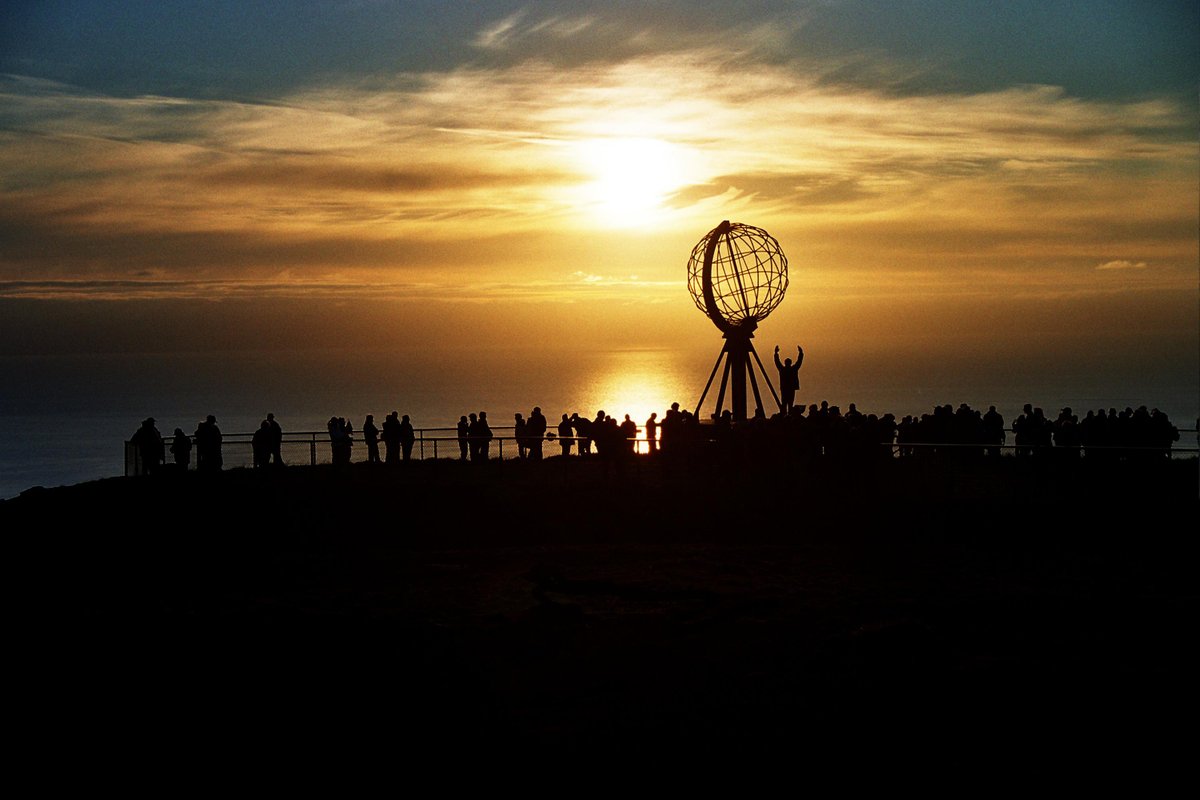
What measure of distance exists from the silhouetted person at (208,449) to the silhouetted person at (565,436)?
751cm

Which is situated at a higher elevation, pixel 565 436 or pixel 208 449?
pixel 208 449

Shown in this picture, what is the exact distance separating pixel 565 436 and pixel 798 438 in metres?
5.22

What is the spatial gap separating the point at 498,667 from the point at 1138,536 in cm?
1053

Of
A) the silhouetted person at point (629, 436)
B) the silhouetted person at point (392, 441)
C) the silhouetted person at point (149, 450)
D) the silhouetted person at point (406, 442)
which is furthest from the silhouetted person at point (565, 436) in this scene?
the silhouetted person at point (149, 450)

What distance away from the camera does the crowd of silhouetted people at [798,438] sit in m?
20.2

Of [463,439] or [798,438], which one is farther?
[463,439]

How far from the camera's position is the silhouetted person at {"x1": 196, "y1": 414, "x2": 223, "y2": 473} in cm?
2483

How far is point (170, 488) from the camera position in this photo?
2278cm

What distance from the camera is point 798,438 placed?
21.4 metres

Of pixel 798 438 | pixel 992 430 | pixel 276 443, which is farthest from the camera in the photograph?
pixel 276 443

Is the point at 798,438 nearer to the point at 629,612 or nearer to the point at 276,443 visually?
the point at 629,612

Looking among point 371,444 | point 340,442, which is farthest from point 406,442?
point 340,442

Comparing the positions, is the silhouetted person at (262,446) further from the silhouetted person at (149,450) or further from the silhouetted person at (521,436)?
the silhouetted person at (521,436)

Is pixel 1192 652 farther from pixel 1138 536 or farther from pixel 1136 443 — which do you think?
pixel 1136 443
